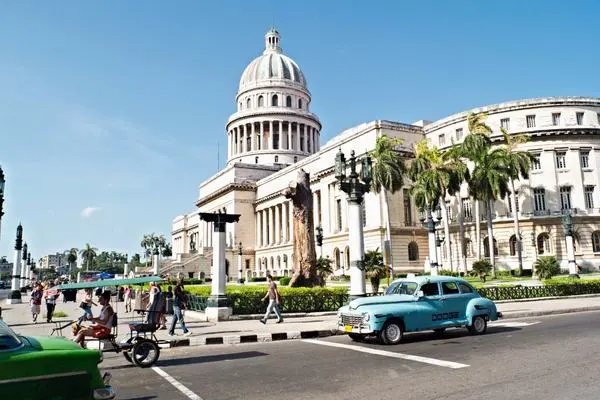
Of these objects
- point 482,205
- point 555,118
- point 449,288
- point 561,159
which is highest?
point 555,118

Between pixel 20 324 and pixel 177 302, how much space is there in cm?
956

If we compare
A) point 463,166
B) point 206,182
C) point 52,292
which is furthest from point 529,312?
point 206,182

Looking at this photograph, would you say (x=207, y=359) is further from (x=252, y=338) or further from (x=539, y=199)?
(x=539, y=199)

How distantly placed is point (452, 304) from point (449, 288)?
0.47 metres

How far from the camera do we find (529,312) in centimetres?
1945

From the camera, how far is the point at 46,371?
502cm

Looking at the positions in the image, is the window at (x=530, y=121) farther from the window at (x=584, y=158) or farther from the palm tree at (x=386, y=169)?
the palm tree at (x=386, y=169)

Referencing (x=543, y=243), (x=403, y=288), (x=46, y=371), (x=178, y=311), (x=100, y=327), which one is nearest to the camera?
(x=46, y=371)

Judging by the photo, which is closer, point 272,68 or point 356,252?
point 356,252

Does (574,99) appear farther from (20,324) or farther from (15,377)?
(15,377)

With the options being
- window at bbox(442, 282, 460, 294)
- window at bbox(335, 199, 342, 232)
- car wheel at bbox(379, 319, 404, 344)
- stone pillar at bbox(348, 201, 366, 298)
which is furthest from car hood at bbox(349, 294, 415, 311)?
window at bbox(335, 199, 342, 232)

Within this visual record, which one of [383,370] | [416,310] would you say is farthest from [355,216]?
[383,370]

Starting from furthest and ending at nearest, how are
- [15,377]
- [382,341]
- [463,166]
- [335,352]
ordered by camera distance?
[463,166], [382,341], [335,352], [15,377]

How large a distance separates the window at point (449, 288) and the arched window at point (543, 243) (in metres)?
42.5
